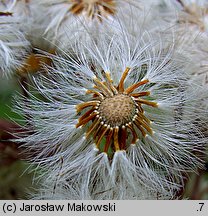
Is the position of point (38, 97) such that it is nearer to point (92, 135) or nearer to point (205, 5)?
point (92, 135)

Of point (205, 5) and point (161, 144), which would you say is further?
point (205, 5)

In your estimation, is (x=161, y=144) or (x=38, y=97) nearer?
(x=161, y=144)

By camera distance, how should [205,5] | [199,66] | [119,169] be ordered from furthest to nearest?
[205,5] < [199,66] < [119,169]

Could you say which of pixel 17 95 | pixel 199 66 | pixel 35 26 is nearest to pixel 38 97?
pixel 17 95

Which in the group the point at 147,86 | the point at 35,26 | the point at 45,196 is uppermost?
the point at 35,26

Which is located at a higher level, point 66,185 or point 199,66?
point 199,66

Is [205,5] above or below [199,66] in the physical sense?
above

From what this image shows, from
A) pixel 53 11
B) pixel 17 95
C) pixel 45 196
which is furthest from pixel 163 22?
pixel 45 196

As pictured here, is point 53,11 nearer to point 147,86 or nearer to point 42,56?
point 42,56

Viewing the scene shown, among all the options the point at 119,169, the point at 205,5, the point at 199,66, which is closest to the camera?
the point at 119,169
